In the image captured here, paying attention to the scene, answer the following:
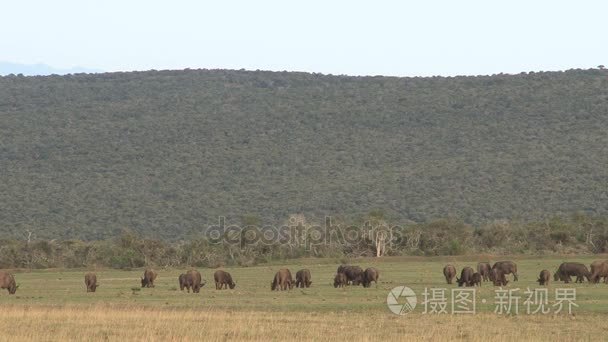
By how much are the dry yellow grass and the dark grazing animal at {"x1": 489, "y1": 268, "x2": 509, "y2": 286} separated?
11.7 meters

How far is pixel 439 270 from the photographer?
5016cm

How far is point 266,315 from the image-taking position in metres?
29.8

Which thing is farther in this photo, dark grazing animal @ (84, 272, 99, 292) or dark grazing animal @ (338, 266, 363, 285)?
dark grazing animal @ (338, 266, 363, 285)

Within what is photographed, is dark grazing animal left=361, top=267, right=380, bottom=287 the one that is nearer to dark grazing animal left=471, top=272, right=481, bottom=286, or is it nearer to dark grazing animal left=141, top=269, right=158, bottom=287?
dark grazing animal left=471, top=272, right=481, bottom=286

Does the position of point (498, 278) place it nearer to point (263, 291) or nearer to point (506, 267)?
point (506, 267)

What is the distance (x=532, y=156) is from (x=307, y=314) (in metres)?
70.0

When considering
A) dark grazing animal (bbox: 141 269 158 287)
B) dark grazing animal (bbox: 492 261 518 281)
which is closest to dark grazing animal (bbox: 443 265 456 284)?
dark grazing animal (bbox: 492 261 518 281)

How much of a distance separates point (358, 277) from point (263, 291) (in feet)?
11.6

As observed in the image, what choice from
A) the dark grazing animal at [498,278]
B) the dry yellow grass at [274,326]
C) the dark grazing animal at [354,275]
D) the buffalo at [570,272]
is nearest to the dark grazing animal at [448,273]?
the dark grazing animal at [498,278]

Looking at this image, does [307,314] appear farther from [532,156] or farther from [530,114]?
[530,114]

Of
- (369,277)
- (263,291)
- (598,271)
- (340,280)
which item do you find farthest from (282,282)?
(598,271)

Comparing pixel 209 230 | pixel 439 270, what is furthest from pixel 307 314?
pixel 209 230

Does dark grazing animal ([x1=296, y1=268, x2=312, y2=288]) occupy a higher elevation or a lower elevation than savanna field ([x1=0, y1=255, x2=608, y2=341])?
higher

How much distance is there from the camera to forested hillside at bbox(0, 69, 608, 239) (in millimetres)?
89250
